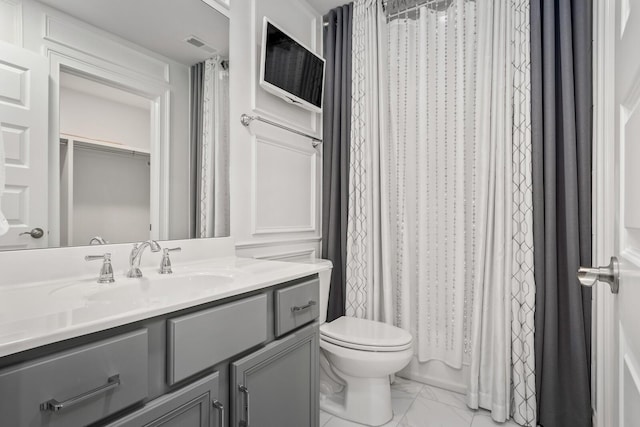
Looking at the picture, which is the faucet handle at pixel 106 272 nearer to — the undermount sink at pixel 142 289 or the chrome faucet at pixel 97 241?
the undermount sink at pixel 142 289

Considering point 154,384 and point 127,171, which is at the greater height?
point 127,171

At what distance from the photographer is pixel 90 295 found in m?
0.98

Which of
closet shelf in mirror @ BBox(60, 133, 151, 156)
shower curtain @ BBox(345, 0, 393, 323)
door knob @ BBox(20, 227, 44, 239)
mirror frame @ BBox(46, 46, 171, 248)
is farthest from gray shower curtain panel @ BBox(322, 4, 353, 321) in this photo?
door knob @ BBox(20, 227, 44, 239)

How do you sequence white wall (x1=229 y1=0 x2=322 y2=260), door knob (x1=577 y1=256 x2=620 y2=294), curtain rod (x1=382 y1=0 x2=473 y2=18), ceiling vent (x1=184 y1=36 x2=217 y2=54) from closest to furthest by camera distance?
door knob (x1=577 y1=256 x2=620 y2=294), ceiling vent (x1=184 y1=36 x2=217 y2=54), white wall (x1=229 y1=0 x2=322 y2=260), curtain rod (x1=382 y1=0 x2=473 y2=18)

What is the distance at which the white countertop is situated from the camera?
0.67 meters

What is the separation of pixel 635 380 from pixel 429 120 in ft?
6.03

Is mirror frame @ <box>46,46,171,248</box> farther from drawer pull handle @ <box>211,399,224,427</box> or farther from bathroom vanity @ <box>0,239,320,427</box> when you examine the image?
drawer pull handle @ <box>211,399,224,427</box>

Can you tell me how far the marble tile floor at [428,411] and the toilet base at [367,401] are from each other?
0.12 feet

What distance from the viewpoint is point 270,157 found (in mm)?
2051

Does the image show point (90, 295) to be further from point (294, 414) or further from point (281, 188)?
point (281, 188)

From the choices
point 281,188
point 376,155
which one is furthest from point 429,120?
point 281,188

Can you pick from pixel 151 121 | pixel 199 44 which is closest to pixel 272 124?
pixel 199 44

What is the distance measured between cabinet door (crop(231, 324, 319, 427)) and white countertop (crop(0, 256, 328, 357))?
24 cm

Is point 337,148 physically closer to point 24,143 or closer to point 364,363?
point 364,363
